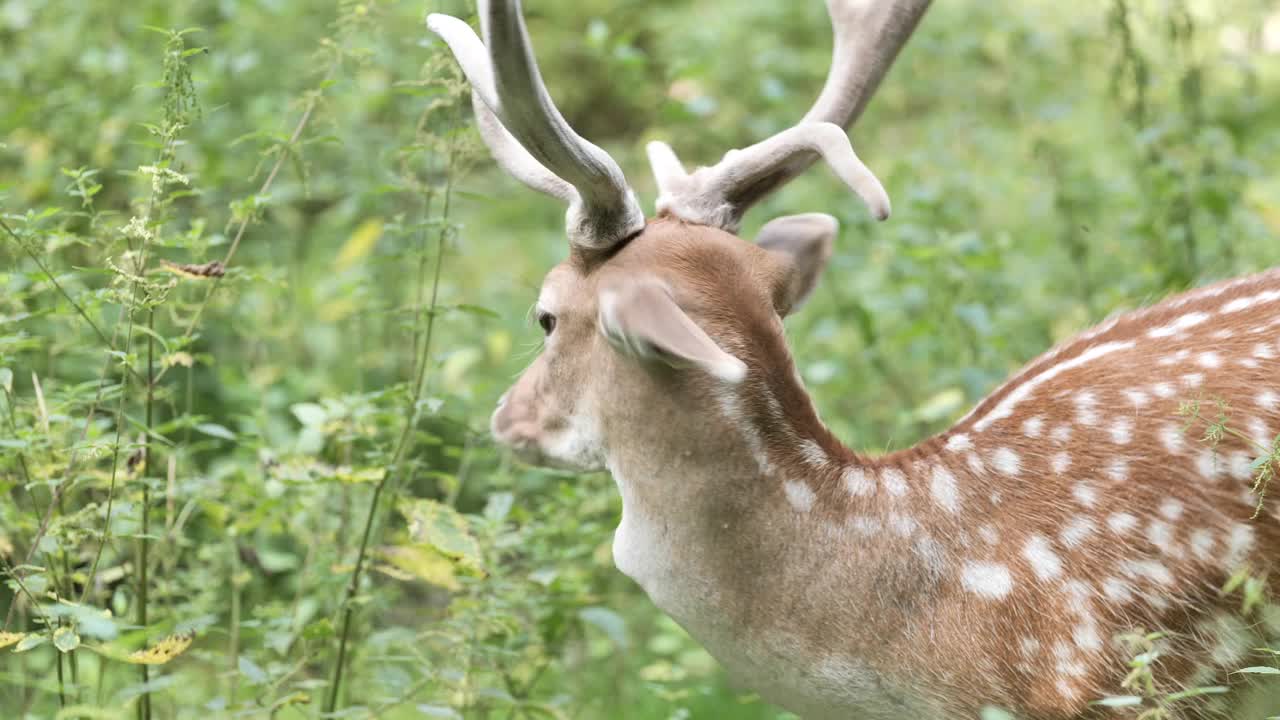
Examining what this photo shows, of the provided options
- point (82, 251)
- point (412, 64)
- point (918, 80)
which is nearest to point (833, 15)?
point (82, 251)

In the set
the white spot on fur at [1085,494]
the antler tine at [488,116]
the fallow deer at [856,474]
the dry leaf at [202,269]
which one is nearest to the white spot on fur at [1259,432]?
the fallow deer at [856,474]

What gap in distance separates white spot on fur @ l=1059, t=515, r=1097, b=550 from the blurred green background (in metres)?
1.44

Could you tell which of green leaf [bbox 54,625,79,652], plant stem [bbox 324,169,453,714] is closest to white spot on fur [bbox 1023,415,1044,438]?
plant stem [bbox 324,169,453,714]

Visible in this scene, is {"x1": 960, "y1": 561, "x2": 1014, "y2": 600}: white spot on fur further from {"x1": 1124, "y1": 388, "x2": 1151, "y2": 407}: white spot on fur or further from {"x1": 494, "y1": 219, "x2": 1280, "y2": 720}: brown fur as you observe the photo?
{"x1": 1124, "y1": 388, "x2": 1151, "y2": 407}: white spot on fur

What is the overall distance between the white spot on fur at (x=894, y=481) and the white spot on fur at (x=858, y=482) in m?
0.03

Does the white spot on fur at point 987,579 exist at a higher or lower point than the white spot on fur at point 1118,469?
lower

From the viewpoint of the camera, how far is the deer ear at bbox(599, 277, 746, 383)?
3.19 m

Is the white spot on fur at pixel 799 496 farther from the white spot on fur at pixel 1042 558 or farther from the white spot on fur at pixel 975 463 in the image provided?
the white spot on fur at pixel 1042 558

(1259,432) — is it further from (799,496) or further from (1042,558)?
(799,496)

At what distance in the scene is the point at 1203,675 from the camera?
3236mm

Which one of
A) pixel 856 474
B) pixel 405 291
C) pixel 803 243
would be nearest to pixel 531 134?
pixel 803 243

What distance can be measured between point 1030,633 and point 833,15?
1.86m

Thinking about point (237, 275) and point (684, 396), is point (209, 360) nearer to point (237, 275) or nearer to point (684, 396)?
point (237, 275)

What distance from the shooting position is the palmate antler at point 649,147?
3279mm
